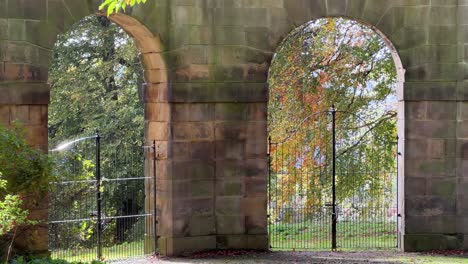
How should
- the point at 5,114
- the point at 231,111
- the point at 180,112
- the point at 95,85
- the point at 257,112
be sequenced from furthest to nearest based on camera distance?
the point at 95,85 → the point at 257,112 → the point at 231,111 → the point at 180,112 → the point at 5,114

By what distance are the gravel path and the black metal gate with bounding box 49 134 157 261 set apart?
2.19 ft

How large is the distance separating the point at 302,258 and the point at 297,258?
0.25 feet

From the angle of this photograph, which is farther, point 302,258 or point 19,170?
point 302,258

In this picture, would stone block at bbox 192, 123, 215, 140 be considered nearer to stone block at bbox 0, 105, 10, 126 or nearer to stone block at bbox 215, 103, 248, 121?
stone block at bbox 215, 103, 248, 121

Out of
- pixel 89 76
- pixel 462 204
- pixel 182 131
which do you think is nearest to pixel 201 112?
pixel 182 131

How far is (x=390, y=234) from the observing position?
16.6 m

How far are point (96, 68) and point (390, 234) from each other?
8.47 meters

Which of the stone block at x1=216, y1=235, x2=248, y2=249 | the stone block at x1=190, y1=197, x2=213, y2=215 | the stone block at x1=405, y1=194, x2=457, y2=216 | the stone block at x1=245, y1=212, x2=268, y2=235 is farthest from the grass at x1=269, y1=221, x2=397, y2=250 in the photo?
the stone block at x1=190, y1=197, x2=213, y2=215

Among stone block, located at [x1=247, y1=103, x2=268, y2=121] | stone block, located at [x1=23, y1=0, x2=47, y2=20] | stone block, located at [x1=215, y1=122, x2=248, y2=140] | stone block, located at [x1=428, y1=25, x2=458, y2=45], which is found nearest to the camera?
stone block, located at [x1=23, y1=0, x2=47, y2=20]

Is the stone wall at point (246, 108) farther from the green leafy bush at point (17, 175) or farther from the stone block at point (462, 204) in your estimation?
the green leafy bush at point (17, 175)

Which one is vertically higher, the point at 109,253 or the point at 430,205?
the point at 430,205

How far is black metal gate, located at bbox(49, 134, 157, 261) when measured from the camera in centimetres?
1141

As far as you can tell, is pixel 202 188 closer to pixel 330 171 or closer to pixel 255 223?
pixel 255 223

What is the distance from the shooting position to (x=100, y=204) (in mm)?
11508
